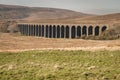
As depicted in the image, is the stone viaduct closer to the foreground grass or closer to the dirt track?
the dirt track

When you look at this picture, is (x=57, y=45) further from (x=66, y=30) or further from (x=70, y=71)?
(x=66, y=30)

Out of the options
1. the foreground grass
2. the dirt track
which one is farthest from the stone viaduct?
the foreground grass

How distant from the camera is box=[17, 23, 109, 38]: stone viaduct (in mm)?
68300

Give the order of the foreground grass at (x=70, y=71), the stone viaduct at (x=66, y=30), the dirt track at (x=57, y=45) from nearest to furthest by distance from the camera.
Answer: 1. the foreground grass at (x=70, y=71)
2. the dirt track at (x=57, y=45)
3. the stone viaduct at (x=66, y=30)

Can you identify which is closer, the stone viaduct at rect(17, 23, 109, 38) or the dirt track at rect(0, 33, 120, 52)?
the dirt track at rect(0, 33, 120, 52)

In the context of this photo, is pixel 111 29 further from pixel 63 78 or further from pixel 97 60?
pixel 63 78

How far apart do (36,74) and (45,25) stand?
8778 cm

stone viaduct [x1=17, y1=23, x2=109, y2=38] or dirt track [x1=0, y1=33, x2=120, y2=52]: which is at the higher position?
dirt track [x1=0, y1=33, x2=120, y2=52]

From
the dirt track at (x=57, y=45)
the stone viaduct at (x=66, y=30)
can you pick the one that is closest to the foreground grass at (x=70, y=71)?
the dirt track at (x=57, y=45)

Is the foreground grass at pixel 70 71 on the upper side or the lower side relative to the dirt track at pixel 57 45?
upper

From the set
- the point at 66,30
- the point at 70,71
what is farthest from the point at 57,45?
the point at 66,30

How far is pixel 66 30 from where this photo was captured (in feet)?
271

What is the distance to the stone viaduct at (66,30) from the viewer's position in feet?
224

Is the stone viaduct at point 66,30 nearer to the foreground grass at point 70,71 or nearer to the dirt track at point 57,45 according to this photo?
the dirt track at point 57,45
